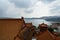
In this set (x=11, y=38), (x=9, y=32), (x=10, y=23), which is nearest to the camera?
(x=11, y=38)

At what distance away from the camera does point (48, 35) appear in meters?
19.1

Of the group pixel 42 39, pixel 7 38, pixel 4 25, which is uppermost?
pixel 4 25

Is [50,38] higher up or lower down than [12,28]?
lower down

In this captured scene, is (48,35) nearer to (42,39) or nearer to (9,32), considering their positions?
(42,39)

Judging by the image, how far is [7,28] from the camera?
10.9 m

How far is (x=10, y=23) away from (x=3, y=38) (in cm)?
177

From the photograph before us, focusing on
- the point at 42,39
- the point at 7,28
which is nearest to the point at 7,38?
the point at 7,28

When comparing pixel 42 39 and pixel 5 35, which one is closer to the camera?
pixel 5 35

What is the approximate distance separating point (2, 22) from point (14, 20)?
1108 mm

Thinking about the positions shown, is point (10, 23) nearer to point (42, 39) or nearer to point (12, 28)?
point (12, 28)

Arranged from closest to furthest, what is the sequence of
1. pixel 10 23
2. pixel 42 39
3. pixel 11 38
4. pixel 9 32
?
pixel 11 38
pixel 9 32
pixel 10 23
pixel 42 39

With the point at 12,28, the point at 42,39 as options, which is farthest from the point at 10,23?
the point at 42,39

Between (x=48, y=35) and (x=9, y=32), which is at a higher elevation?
(x=9, y=32)

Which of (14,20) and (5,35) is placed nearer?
(5,35)
